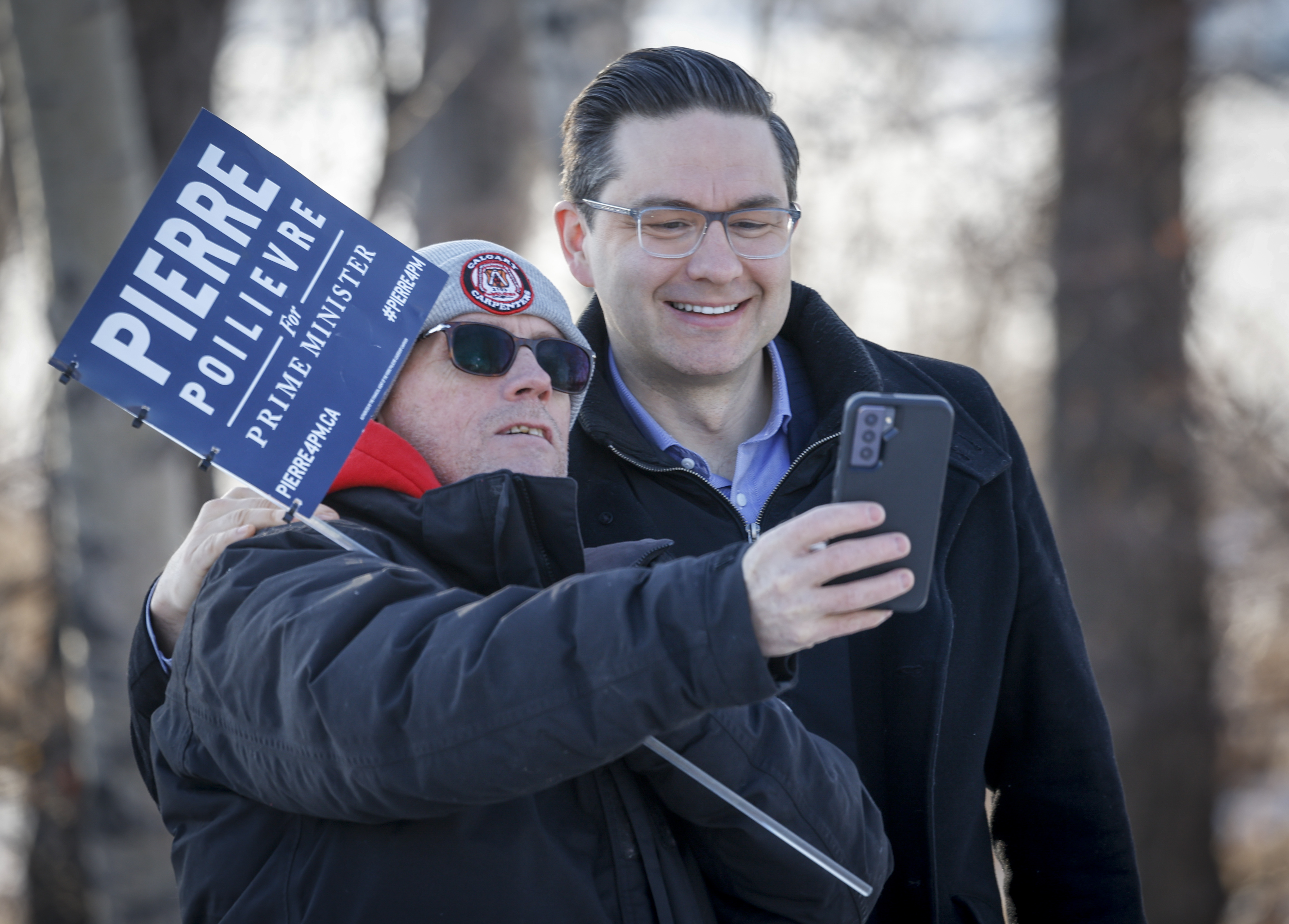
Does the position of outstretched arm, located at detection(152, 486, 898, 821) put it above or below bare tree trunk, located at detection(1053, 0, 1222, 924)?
below

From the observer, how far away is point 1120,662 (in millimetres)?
6547

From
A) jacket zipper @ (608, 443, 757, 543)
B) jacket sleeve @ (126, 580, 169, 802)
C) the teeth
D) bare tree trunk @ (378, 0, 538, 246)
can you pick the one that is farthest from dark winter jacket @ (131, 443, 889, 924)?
bare tree trunk @ (378, 0, 538, 246)

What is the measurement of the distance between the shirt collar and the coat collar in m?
0.04

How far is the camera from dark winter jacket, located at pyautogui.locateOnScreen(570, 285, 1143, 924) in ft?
7.83

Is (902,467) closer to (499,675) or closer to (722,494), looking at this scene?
(499,675)

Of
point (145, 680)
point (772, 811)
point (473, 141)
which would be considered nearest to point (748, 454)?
point (772, 811)

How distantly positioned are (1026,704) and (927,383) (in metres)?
0.75

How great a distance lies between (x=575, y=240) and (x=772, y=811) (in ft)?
5.48

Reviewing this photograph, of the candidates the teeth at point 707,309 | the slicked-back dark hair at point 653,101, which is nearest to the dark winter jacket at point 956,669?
the teeth at point 707,309

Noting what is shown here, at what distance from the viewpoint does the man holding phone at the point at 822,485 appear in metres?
2.41

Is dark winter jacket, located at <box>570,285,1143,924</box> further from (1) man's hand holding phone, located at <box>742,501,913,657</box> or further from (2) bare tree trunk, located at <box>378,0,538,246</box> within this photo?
(2) bare tree trunk, located at <box>378,0,538,246</box>

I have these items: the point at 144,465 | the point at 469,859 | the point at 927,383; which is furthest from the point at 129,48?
the point at 469,859

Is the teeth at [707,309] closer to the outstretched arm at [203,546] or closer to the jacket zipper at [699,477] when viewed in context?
the jacket zipper at [699,477]

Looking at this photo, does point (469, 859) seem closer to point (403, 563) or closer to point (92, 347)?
point (403, 563)
